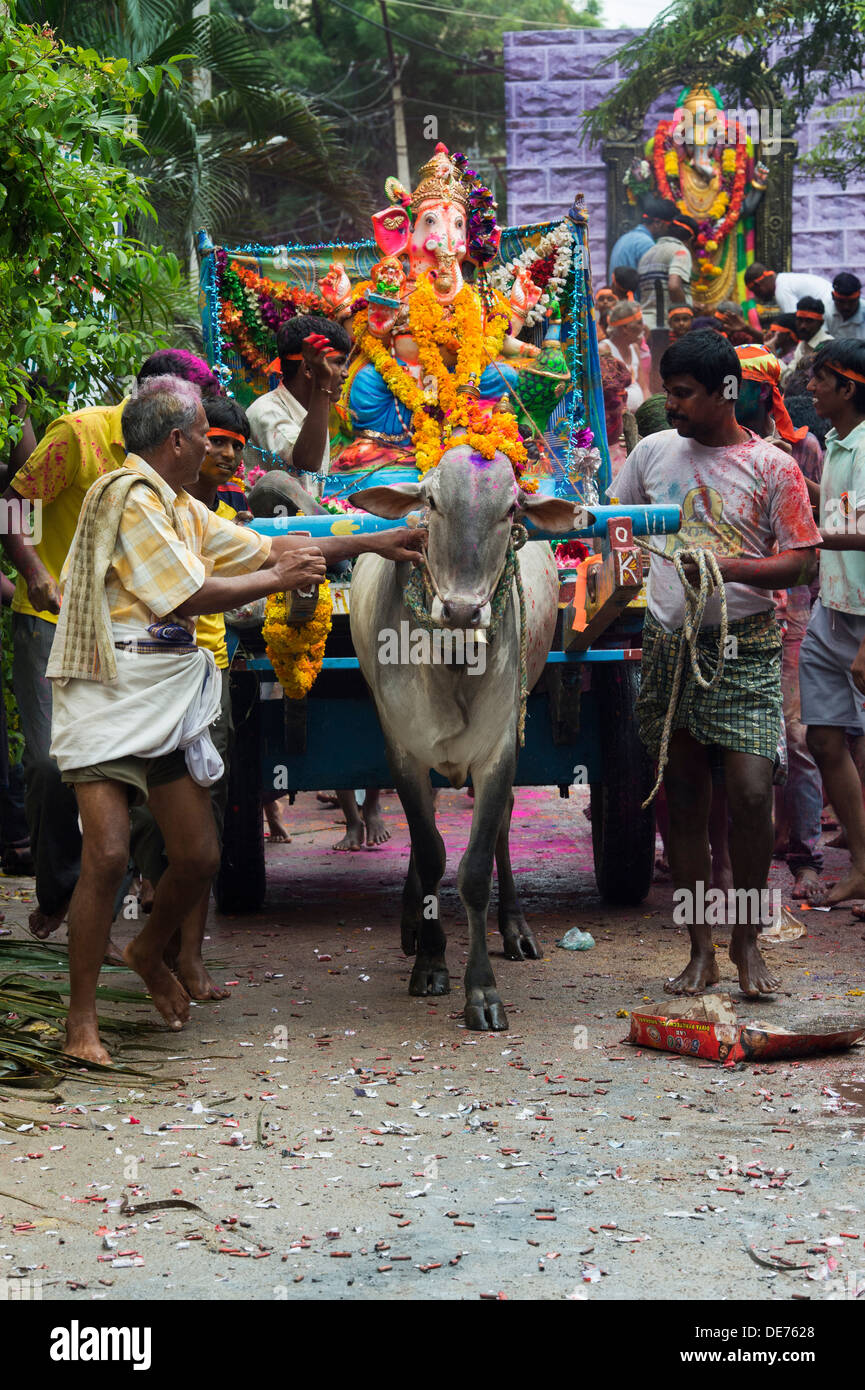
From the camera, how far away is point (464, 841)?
9.52 m

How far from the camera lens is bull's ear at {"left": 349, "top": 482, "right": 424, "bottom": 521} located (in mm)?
5371

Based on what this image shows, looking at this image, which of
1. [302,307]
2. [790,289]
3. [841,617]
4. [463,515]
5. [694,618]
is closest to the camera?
[463,515]

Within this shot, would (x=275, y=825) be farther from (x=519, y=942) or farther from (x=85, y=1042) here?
(x=85, y=1042)

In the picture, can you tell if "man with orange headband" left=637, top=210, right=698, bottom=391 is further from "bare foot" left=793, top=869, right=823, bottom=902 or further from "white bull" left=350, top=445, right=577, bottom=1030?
"white bull" left=350, top=445, right=577, bottom=1030

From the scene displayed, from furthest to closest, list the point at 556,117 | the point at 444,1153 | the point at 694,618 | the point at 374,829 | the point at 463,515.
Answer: the point at 556,117 < the point at 374,829 < the point at 694,618 < the point at 463,515 < the point at 444,1153

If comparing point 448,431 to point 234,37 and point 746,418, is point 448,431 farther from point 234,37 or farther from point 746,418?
point 234,37

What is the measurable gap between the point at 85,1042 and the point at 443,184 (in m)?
4.41

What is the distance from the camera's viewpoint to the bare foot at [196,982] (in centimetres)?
588

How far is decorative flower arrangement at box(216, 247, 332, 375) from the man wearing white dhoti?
3.36 metres

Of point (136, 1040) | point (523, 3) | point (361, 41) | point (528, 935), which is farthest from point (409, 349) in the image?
point (523, 3)

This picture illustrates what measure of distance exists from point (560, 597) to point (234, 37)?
12.1 meters

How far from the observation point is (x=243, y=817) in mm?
7234

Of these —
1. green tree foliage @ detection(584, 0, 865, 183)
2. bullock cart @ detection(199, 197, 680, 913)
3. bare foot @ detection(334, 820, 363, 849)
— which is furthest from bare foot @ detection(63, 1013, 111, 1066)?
green tree foliage @ detection(584, 0, 865, 183)

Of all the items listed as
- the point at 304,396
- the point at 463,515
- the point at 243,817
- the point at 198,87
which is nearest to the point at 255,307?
the point at 304,396
